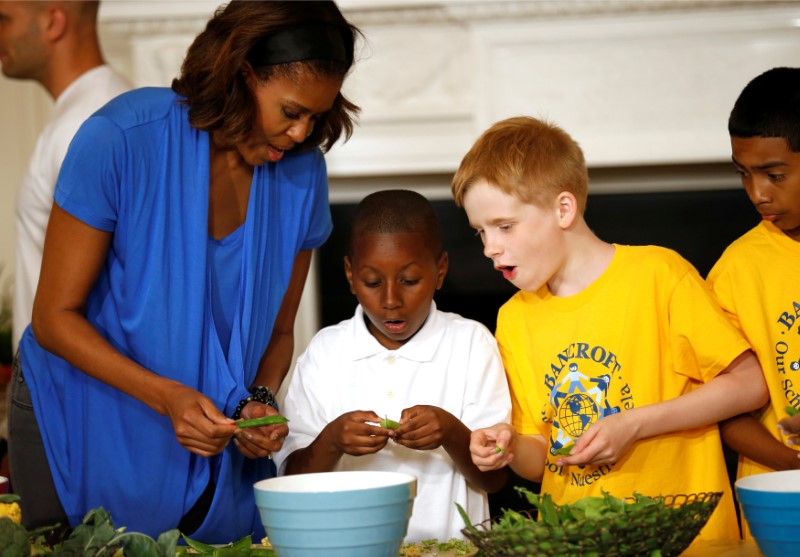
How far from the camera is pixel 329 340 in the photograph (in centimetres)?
162

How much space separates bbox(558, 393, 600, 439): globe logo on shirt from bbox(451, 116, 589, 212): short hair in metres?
0.31

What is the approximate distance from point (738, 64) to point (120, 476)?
1997 millimetres

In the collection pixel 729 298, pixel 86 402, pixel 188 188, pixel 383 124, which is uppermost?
pixel 383 124

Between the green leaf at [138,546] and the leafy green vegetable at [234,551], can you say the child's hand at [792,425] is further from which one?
the green leaf at [138,546]

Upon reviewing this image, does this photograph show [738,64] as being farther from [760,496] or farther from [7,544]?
[7,544]

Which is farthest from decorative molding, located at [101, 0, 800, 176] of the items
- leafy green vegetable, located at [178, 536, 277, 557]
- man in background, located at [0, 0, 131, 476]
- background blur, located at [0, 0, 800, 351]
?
leafy green vegetable, located at [178, 536, 277, 557]

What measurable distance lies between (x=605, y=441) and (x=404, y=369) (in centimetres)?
39

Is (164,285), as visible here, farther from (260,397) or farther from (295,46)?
(295,46)

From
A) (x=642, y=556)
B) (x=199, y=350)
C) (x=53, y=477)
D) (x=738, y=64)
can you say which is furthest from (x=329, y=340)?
(x=738, y=64)

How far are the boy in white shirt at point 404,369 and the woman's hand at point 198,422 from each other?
0.81 feet

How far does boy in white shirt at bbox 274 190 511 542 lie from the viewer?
1.52 meters

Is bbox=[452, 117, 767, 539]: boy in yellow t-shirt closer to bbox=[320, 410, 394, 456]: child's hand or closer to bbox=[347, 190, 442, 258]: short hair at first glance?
bbox=[347, 190, 442, 258]: short hair

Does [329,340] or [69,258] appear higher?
[69,258]

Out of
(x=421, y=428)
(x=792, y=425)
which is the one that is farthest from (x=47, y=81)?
(x=792, y=425)
